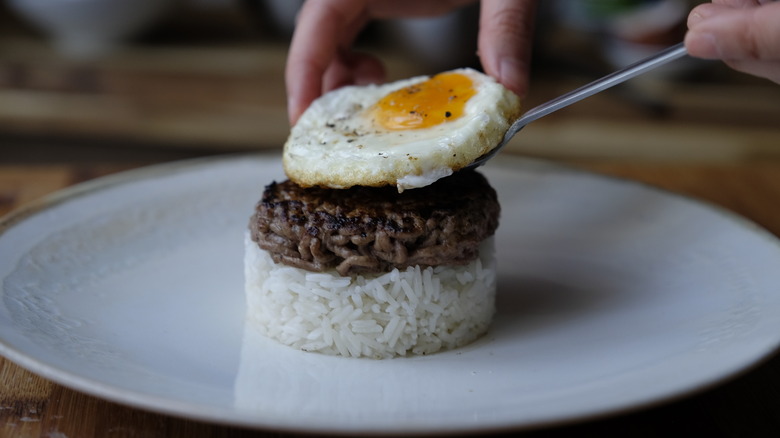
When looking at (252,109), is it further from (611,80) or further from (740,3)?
(740,3)

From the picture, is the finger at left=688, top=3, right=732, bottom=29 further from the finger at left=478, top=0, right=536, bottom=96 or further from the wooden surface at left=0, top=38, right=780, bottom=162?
the wooden surface at left=0, top=38, right=780, bottom=162

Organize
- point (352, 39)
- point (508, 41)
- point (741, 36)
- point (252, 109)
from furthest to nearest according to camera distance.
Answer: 1. point (252, 109)
2. point (352, 39)
3. point (508, 41)
4. point (741, 36)

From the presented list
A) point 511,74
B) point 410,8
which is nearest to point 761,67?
point 511,74

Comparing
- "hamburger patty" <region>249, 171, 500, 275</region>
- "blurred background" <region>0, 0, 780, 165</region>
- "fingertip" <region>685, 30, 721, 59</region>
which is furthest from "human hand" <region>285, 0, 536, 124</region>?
"blurred background" <region>0, 0, 780, 165</region>

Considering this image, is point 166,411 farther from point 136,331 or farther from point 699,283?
point 699,283

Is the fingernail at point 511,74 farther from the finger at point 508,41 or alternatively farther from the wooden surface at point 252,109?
the wooden surface at point 252,109

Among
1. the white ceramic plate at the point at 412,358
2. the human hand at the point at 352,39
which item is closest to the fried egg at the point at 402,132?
the human hand at the point at 352,39
